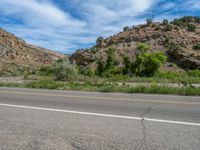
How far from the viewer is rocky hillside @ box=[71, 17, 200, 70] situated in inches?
2090

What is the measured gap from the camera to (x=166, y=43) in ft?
212

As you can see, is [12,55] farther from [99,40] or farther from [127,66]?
[127,66]

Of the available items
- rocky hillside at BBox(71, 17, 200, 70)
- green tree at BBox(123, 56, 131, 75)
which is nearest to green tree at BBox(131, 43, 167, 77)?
green tree at BBox(123, 56, 131, 75)

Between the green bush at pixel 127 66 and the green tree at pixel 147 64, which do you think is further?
the green bush at pixel 127 66

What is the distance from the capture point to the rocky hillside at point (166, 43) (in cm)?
5308

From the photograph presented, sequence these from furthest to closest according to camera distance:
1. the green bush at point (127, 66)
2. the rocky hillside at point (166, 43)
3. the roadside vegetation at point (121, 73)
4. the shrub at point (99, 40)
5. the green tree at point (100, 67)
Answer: the shrub at point (99, 40) < the green tree at point (100, 67) < the rocky hillside at point (166, 43) < the green bush at point (127, 66) < the roadside vegetation at point (121, 73)

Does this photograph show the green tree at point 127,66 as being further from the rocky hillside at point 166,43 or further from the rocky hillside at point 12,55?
the rocky hillside at point 12,55

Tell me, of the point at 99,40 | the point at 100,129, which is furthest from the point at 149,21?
the point at 100,129

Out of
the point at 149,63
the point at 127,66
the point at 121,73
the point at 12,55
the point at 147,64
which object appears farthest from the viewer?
the point at 12,55

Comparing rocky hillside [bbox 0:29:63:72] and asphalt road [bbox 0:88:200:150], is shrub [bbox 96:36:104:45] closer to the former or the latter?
rocky hillside [bbox 0:29:63:72]

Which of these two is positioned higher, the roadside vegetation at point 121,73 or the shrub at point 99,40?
the shrub at point 99,40

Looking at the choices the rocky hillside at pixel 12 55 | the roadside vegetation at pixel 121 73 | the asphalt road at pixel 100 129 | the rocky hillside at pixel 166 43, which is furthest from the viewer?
the rocky hillside at pixel 12 55

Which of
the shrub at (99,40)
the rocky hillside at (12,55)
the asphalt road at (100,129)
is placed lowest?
the asphalt road at (100,129)

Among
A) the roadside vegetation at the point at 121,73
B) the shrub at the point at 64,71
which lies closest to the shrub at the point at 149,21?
the roadside vegetation at the point at 121,73
